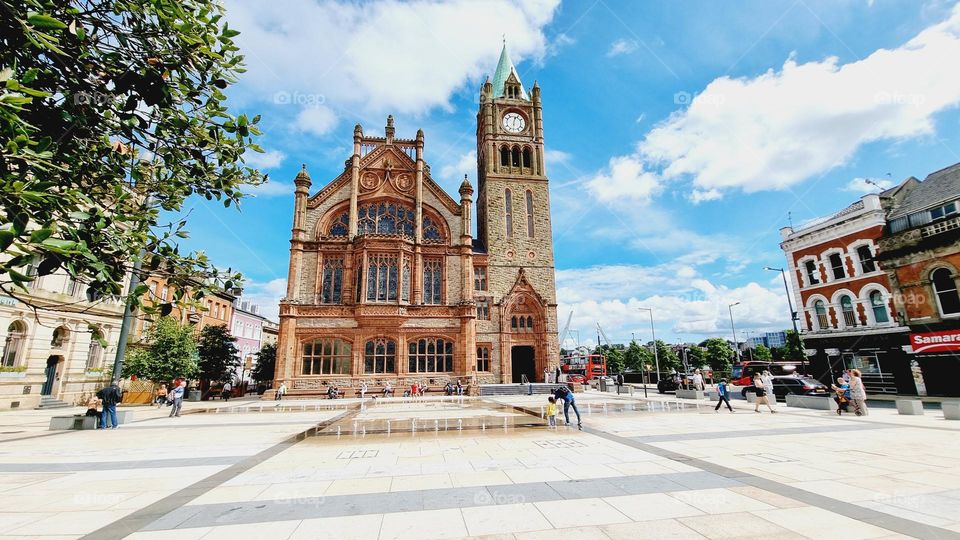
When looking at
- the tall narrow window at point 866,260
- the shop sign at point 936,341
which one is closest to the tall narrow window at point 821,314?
the tall narrow window at point 866,260

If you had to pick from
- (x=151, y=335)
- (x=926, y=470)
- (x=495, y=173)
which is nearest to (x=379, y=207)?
(x=495, y=173)

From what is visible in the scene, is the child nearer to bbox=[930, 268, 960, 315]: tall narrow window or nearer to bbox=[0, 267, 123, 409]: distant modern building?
bbox=[930, 268, 960, 315]: tall narrow window

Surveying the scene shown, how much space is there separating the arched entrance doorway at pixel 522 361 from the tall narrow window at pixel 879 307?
24810 millimetres

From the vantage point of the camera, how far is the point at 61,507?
661 cm

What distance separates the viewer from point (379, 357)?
34406 mm

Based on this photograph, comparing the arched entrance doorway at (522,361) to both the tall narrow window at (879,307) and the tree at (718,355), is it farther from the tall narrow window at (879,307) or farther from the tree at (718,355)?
the tree at (718,355)

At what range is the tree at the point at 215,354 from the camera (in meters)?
35.2

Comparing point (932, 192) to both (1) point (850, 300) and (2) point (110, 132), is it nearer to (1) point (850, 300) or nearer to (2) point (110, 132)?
(1) point (850, 300)

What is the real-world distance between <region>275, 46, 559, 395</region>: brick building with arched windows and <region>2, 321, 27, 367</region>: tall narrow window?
14.2 m

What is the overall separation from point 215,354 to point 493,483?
36065mm

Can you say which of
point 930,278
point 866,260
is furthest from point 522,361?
point 930,278

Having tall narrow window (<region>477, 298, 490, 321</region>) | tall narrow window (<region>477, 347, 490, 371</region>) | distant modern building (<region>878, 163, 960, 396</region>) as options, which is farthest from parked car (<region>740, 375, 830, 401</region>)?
tall narrow window (<region>477, 298, 490, 321</region>)

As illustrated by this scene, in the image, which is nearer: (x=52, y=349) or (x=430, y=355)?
(x=52, y=349)

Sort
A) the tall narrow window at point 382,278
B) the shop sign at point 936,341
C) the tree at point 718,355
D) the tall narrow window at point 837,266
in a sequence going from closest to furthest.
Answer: the shop sign at point 936,341 < the tall narrow window at point 837,266 < the tall narrow window at point 382,278 < the tree at point 718,355
